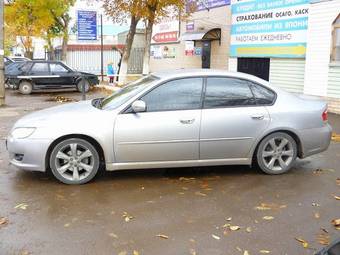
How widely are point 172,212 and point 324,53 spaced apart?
33.2 feet

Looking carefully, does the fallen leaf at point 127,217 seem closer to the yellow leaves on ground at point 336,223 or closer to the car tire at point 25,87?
the yellow leaves on ground at point 336,223

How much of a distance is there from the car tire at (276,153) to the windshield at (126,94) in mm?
1826

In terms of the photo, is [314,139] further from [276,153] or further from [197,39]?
[197,39]

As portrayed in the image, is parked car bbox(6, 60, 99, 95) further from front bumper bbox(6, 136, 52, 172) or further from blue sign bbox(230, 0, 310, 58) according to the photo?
front bumper bbox(6, 136, 52, 172)

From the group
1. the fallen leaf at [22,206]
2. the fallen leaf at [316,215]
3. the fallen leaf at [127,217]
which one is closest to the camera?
the fallen leaf at [127,217]

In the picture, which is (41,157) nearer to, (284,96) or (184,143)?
(184,143)

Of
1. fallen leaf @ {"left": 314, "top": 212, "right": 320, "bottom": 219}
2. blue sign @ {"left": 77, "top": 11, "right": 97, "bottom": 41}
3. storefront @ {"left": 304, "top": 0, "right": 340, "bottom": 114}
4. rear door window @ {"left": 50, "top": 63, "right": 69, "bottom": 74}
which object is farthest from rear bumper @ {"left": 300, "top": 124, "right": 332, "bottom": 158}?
blue sign @ {"left": 77, "top": 11, "right": 97, "bottom": 41}

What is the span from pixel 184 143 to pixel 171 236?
1871mm

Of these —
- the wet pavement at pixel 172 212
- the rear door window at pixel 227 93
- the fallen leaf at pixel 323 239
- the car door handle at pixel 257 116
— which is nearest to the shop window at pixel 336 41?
the wet pavement at pixel 172 212

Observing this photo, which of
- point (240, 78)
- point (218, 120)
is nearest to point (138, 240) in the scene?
point (218, 120)

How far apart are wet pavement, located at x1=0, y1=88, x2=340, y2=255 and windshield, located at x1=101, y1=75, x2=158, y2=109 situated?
1016 mm

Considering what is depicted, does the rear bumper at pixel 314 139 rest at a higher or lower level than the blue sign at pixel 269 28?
lower

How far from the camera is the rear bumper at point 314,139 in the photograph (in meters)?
6.53

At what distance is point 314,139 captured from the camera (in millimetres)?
6590
